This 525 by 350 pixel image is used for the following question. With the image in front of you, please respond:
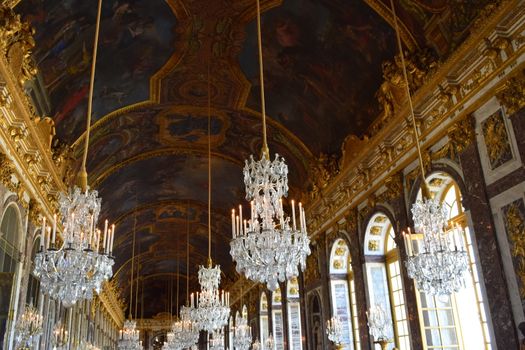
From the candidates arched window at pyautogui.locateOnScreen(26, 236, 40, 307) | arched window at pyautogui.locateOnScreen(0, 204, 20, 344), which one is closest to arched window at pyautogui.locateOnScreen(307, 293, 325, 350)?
arched window at pyautogui.locateOnScreen(26, 236, 40, 307)

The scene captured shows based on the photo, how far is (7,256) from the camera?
959cm

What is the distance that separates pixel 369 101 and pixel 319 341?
7.50 metres

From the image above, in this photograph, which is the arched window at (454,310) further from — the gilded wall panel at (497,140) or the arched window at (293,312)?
the arched window at (293,312)

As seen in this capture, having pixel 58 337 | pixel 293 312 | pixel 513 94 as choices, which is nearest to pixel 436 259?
pixel 513 94

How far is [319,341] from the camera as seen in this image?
49.2 feet

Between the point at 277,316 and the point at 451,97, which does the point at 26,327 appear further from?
the point at 277,316

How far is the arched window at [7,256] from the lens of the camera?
924cm

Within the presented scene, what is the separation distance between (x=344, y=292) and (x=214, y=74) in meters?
7.56

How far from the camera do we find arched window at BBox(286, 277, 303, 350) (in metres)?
18.6

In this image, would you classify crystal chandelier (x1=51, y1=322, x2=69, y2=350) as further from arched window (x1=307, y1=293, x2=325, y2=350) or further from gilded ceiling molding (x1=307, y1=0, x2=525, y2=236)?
gilded ceiling molding (x1=307, y1=0, x2=525, y2=236)

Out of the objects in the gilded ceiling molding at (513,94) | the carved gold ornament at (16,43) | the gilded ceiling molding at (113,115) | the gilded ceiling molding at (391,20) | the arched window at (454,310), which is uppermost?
the gilded ceiling molding at (113,115)

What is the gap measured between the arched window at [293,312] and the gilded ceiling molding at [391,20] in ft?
35.3

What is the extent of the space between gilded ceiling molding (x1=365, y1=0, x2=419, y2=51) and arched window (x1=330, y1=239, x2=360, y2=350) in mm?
6294

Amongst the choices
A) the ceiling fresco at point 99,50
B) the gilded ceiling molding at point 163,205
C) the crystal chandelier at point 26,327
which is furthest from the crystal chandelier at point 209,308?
the gilded ceiling molding at point 163,205
